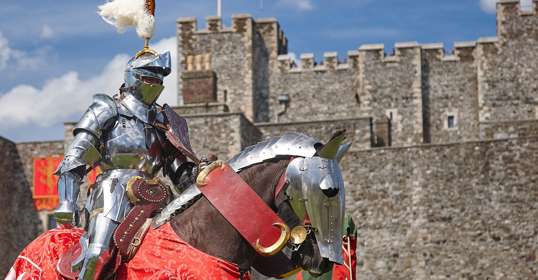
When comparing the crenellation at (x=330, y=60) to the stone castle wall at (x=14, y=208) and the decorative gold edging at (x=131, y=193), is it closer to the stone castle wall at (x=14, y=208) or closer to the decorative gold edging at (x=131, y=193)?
the stone castle wall at (x=14, y=208)

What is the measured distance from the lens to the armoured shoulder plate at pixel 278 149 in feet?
22.7

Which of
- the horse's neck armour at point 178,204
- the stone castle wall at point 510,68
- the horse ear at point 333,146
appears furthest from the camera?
the stone castle wall at point 510,68

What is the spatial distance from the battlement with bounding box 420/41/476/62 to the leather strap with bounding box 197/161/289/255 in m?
37.9

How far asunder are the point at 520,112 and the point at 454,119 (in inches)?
98.0

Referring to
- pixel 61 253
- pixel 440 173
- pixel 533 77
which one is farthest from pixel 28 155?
pixel 61 253

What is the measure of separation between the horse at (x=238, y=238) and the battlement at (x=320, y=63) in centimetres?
3768

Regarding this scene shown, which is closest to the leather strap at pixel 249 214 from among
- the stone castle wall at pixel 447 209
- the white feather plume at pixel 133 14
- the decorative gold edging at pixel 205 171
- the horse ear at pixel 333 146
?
the decorative gold edging at pixel 205 171

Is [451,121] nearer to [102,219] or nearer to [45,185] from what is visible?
[45,185]

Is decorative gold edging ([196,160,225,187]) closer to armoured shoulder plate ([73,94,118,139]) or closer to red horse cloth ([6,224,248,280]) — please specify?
red horse cloth ([6,224,248,280])

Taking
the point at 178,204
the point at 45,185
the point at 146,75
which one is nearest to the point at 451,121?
the point at 45,185

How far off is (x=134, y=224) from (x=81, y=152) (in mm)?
714

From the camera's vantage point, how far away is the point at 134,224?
740 centimetres

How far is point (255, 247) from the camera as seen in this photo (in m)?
6.95

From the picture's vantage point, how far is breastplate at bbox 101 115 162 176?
7.87 m
